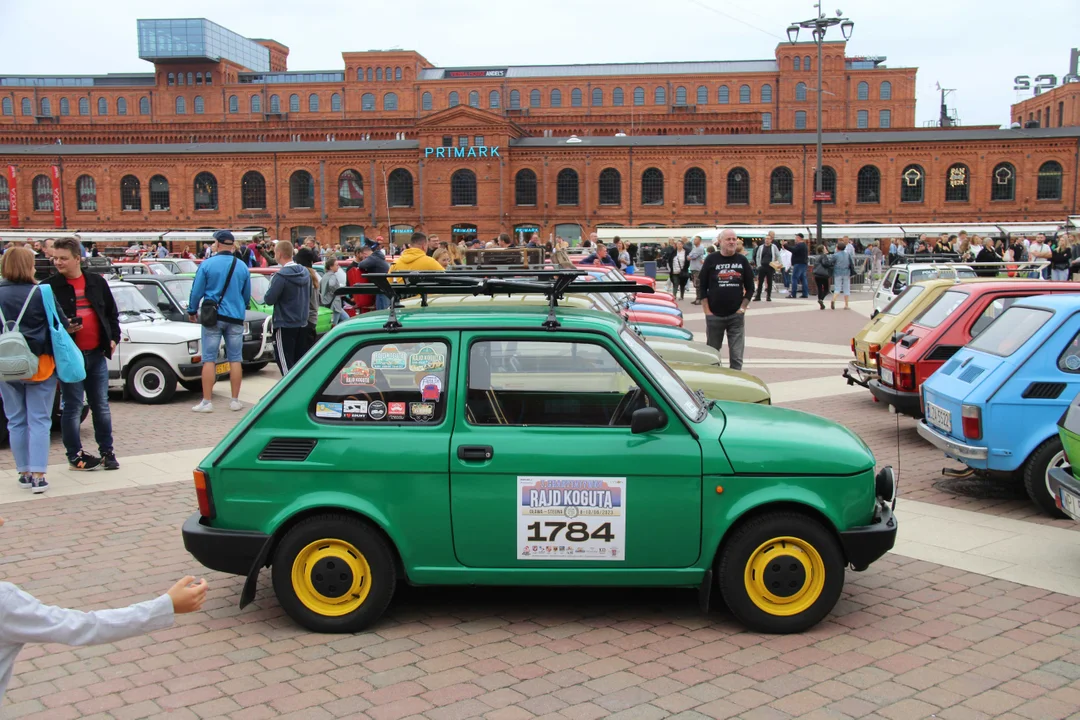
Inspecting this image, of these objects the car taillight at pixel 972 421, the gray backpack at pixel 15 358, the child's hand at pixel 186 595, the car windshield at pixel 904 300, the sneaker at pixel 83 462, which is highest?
the car windshield at pixel 904 300

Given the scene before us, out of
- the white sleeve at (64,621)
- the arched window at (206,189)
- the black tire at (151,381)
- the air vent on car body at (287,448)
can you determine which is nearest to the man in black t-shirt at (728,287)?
the black tire at (151,381)

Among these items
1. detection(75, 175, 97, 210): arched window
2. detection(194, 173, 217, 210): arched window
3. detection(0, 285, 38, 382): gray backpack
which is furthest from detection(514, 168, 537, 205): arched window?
detection(0, 285, 38, 382): gray backpack

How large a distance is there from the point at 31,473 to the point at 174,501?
128 centimetres

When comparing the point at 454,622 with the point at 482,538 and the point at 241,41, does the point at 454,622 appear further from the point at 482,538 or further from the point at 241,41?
the point at 241,41

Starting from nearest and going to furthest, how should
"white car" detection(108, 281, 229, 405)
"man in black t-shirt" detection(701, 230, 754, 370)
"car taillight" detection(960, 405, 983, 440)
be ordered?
1. "car taillight" detection(960, 405, 983, 440)
2. "man in black t-shirt" detection(701, 230, 754, 370)
3. "white car" detection(108, 281, 229, 405)

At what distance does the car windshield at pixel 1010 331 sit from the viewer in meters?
7.43

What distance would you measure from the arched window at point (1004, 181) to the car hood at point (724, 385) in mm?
61941

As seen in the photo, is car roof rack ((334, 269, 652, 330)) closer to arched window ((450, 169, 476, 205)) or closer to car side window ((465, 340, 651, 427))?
car side window ((465, 340, 651, 427))

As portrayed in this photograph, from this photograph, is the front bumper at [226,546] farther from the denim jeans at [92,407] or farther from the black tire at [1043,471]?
the black tire at [1043,471]

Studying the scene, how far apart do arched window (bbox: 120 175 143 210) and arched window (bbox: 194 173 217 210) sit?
3.95 meters

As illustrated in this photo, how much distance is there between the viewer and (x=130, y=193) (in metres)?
67.9

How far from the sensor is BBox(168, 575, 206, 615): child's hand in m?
3.02

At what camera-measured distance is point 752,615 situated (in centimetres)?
489

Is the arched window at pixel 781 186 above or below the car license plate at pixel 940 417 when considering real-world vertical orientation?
above
